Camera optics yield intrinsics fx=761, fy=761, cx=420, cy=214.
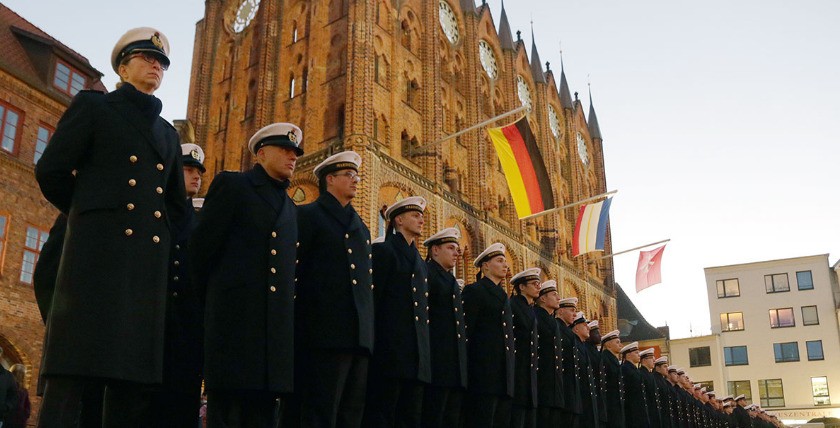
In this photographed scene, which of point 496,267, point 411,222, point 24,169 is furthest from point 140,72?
point 24,169

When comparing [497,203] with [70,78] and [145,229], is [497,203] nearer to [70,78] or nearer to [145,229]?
[70,78]

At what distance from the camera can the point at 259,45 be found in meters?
26.4

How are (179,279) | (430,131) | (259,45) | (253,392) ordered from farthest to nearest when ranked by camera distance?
1. (259,45)
2. (430,131)
3. (179,279)
4. (253,392)

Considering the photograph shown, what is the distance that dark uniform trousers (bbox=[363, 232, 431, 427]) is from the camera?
5562 mm

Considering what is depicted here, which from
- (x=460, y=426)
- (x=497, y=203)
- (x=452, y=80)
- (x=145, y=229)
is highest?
(x=452, y=80)

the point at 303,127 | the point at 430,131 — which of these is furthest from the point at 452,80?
the point at 303,127

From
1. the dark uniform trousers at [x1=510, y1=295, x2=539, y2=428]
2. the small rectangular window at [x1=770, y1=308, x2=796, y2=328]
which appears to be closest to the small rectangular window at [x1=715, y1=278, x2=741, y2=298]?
the small rectangular window at [x1=770, y1=308, x2=796, y2=328]

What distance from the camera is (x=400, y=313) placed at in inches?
225

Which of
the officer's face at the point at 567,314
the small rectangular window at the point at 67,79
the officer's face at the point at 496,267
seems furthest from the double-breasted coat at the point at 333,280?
the small rectangular window at the point at 67,79

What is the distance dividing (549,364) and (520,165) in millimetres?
12036

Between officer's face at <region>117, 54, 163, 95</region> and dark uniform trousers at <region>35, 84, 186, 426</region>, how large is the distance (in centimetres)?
7

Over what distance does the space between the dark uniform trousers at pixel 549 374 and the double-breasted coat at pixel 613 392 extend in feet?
7.51

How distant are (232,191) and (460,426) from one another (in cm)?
344

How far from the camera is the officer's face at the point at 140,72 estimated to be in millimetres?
3926
